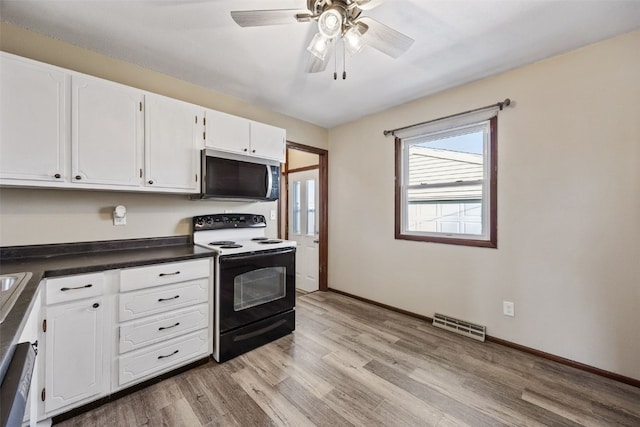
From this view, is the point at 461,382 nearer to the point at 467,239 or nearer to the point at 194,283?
the point at 467,239

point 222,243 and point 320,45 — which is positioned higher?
point 320,45

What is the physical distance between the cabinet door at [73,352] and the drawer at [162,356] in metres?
0.13

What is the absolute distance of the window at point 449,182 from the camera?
246 cm

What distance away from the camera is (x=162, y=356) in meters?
1.81

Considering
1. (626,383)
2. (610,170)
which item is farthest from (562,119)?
(626,383)

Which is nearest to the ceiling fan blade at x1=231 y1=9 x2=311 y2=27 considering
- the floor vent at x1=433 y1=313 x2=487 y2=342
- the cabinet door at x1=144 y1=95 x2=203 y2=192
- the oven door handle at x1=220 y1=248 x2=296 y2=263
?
the cabinet door at x1=144 y1=95 x2=203 y2=192

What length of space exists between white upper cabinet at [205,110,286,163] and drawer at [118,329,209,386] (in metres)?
1.61

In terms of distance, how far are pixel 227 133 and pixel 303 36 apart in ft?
3.54

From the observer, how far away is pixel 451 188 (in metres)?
2.71

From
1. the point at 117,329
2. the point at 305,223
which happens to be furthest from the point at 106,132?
the point at 305,223

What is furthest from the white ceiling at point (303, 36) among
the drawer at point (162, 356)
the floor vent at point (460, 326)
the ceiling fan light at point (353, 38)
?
the floor vent at point (460, 326)

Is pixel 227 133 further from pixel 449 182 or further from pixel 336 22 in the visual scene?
pixel 449 182

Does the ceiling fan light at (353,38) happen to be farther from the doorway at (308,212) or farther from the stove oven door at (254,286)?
the doorway at (308,212)

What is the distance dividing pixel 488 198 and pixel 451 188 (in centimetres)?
36
